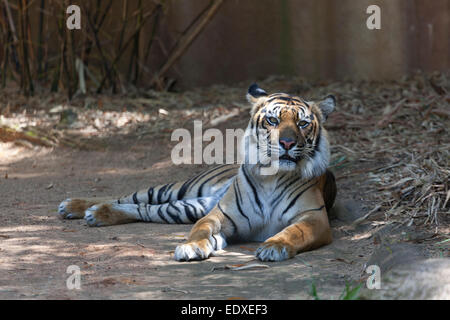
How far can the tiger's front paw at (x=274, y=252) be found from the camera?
12.1 ft

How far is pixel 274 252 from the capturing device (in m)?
3.69

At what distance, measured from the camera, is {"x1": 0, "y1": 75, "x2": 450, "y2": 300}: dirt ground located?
10.4ft

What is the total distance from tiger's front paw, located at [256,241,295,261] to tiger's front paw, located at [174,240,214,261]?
32cm

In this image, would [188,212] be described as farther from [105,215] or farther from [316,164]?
[316,164]

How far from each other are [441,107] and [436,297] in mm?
4457

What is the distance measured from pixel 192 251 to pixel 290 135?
40.2 inches

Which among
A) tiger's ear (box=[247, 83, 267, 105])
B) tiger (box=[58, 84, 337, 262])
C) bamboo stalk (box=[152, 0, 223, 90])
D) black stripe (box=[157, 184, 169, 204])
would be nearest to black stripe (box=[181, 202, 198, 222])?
black stripe (box=[157, 184, 169, 204])

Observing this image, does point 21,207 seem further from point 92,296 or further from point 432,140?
point 432,140

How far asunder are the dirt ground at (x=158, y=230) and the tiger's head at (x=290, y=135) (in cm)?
57

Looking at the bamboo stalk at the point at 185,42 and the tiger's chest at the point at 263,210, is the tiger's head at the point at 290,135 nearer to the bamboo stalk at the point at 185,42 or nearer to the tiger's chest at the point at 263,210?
the tiger's chest at the point at 263,210

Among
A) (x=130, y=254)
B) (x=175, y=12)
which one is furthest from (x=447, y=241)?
(x=175, y=12)

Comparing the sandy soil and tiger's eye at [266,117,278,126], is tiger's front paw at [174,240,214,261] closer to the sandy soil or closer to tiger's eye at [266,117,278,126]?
the sandy soil

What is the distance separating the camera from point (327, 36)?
9141 millimetres
